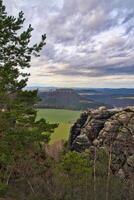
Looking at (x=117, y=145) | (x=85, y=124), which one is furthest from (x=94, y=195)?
(x=85, y=124)

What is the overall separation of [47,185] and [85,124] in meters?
55.0

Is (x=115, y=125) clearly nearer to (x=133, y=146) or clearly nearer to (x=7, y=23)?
(x=133, y=146)

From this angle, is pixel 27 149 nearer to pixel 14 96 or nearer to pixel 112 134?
pixel 14 96

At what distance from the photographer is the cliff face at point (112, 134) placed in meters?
74.2

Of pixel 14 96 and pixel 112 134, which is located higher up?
pixel 14 96

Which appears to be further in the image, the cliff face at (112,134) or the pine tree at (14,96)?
the cliff face at (112,134)

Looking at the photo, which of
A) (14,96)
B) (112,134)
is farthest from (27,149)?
(112,134)

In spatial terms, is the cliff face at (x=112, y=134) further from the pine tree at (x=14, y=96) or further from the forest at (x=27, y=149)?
the pine tree at (x=14, y=96)

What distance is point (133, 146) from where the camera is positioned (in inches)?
2704

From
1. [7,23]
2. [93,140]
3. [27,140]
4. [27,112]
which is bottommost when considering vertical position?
[93,140]

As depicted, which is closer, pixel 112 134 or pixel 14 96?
pixel 14 96

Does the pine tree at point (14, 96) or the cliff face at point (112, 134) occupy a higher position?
the pine tree at point (14, 96)

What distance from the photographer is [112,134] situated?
264 feet

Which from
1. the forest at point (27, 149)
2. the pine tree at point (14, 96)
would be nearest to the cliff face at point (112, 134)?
the forest at point (27, 149)
